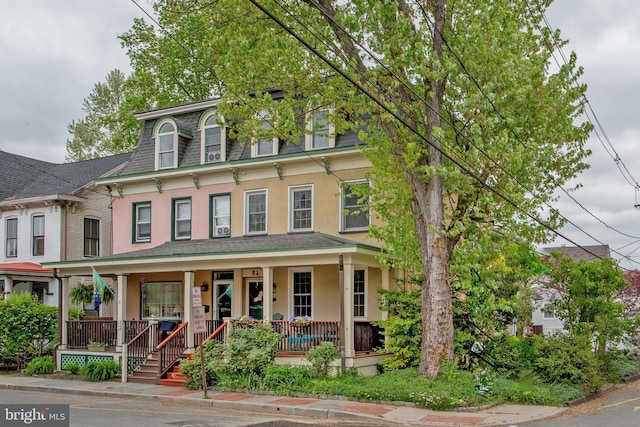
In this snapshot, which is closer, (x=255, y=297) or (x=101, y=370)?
(x=101, y=370)

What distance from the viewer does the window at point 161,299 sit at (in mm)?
24328

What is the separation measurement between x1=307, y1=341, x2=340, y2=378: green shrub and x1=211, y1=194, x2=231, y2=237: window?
7464mm

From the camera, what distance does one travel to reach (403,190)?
17953 mm

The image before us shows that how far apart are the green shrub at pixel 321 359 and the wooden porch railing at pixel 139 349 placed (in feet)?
18.4

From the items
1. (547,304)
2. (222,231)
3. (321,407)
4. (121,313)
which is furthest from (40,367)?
(547,304)

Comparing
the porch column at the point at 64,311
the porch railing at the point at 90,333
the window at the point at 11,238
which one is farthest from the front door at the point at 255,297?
the window at the point at 11,238

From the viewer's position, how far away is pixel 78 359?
21.6m

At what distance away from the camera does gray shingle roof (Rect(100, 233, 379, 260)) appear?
1922cm

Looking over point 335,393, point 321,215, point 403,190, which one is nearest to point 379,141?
point 403,190

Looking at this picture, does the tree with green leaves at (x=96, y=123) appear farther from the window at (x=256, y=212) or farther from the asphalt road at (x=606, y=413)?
the asphalt road at (x=606, y=413)

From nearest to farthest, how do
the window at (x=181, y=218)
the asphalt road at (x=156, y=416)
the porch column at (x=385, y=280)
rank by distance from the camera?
the asphalt road at (x=156, y=416) → the porch column at (x=385, y=280) → the window at (x=181, y=218)

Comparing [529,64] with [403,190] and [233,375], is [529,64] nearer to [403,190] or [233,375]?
[403,190]

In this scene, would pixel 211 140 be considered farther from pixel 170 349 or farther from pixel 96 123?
pixel 96 123

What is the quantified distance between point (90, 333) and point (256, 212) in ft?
21.8
